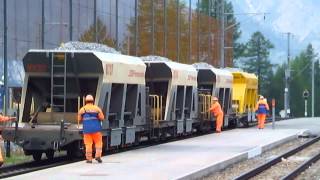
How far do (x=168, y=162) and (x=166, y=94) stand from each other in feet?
33.5

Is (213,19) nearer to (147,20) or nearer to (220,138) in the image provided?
(147,20)

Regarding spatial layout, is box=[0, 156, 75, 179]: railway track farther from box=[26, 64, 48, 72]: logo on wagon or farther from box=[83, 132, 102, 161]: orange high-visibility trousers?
box=[26, 64, 48, 72]: logo on wagon

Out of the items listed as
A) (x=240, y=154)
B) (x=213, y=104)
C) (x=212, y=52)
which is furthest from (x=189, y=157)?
(x=212, y=52)

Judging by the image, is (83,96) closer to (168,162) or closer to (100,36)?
(168,162)

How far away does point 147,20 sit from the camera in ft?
198

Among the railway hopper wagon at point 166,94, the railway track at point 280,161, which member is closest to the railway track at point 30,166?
the railway track at point 280,161

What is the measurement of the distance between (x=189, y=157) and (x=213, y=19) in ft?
180

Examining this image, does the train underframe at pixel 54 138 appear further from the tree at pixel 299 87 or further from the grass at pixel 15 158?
the tree at pixel 299 87

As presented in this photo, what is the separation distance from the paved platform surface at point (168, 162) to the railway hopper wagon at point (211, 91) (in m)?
6.74

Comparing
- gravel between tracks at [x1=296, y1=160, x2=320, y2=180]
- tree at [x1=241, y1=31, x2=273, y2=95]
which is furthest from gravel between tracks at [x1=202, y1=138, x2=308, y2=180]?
tree at [x1=241, y1=31, x2=273, y2=95]

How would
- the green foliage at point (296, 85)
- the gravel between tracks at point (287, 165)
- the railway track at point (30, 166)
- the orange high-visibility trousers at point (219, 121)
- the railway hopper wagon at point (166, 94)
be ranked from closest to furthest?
the railway track at point (30, 166), the gravel between tracks at point (287, 165), the railway hopper wagon at point (166, 94), the orange high-visibility trousers at point (219, 121), the green foliage at point (296, 85)

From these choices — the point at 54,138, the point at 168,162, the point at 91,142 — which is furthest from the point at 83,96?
the point at 168,162

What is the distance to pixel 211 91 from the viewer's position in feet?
125

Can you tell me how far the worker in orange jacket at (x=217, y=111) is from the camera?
36406mm
